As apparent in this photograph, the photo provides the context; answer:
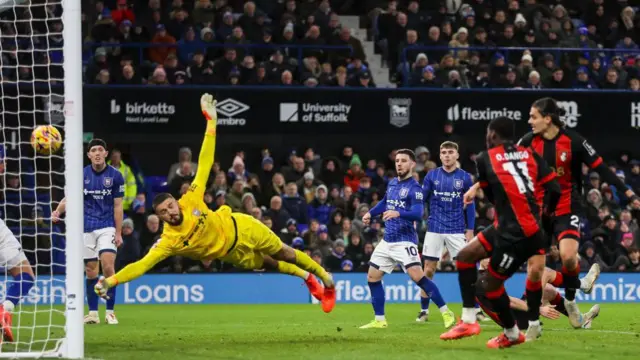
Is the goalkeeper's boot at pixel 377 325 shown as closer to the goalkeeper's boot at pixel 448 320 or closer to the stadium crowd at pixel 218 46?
the goalkeeper's boot at pixel 448 320

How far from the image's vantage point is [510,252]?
10547mm

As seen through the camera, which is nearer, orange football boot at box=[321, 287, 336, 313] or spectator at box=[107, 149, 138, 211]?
orange football boot at box=[321, 287, 336, 313]

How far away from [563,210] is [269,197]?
11614 mm

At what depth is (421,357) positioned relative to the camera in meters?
10.2

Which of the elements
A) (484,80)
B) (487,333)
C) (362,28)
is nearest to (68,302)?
(487,333)

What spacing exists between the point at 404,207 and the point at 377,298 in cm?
119

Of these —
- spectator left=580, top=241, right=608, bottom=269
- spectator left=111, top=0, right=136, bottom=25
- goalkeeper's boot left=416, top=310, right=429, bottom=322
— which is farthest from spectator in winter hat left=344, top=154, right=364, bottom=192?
goalkeeper's boot left=416, top=310, right=429, bottom=322

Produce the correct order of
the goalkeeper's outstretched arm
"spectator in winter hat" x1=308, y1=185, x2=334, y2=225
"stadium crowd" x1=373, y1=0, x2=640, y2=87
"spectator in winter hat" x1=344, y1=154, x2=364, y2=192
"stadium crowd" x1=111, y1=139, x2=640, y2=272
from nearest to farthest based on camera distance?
1. the goalkeeper's outstretched arm
2. "stadium crowd" x1=111, y1=139, x2=640, y2=272
3. "spectator in winter hat" x1=308, y1=185, x2=334, y2=225
4. "spectator in winter hat" x1=344, y1=154, x2=364, y2=192
5. "stadium crowd" x1=373, y1=0, x2=640, y2=87

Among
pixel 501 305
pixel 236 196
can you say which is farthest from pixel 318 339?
pixel 236 196

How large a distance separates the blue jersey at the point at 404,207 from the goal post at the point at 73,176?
5398 millimetres

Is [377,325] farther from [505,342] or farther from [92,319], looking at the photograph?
[92,319]

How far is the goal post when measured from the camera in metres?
10.0

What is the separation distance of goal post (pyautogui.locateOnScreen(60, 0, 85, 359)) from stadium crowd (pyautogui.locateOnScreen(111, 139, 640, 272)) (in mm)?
11264

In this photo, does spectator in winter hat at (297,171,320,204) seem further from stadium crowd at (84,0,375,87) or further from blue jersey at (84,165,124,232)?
blue jersey at (84,165,124,232)
